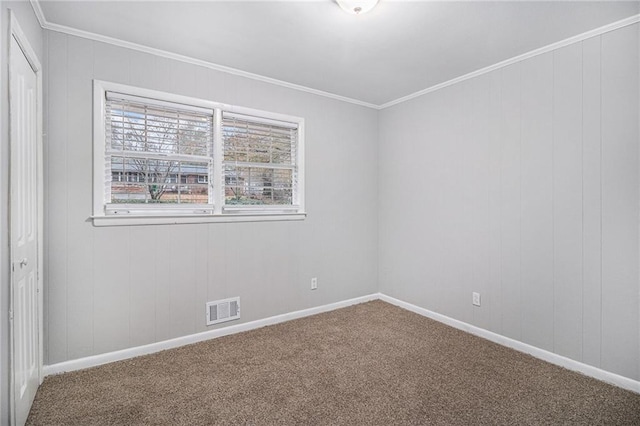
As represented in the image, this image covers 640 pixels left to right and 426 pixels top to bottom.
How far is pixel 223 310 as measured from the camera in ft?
9.90

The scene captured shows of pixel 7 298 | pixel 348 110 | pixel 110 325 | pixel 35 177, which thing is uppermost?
pixel 348 110

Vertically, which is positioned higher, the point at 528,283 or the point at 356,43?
the point at 356,43

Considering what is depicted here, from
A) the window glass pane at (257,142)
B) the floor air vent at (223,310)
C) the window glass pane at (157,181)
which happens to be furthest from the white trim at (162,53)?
the floor air vent at (223,310)

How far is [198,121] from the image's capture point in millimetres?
2920

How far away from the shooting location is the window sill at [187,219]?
249 centimetres

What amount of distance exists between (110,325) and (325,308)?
2072 millimetres

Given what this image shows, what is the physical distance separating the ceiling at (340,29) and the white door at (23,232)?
2.20ft

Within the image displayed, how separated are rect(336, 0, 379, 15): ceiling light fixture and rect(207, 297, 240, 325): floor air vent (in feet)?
8.30

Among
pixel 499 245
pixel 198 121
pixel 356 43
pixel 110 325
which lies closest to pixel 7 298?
pixel 110 325

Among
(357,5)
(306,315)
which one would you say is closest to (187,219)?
(306,315)

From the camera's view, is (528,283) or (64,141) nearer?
(64,141)

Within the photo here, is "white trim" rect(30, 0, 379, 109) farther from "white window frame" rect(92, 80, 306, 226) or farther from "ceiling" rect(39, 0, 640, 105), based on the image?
"white window frame" rect(92, 80, 306, 226)

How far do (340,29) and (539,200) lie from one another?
2.04 m

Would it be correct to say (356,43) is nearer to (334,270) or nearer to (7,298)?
(334,270)
